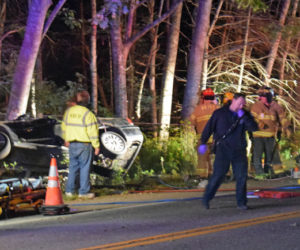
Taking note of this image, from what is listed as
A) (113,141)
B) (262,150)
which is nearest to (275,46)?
(262,150)

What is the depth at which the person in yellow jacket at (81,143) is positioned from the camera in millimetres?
11547

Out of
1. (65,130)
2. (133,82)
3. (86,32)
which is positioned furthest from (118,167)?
(86,32)

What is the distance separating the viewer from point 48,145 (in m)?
12.7

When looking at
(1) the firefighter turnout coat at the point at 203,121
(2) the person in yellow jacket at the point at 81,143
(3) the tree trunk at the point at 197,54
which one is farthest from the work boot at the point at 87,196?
(3) the tree trunk at the point at 197,54

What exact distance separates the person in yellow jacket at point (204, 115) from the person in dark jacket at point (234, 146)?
4.08m

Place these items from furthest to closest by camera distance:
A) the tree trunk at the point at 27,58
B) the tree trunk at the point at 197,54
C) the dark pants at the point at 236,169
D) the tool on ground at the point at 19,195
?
1. the tree trunk at the point at 197,54
2. the tree trunk at the point at 27,58
3. the tool on ground at the point at 19,195
4. the dark pants at the point at 236,169

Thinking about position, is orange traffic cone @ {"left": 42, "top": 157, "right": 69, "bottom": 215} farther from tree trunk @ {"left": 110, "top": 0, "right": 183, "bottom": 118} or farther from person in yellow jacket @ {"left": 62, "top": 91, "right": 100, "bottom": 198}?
tree trunk @ {"left": 110, "top": 0, "right": 183, "bottom": 118}

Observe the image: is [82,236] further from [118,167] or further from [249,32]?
[249,32]

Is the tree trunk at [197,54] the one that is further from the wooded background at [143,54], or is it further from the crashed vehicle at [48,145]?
the crashed vehicle at [48,145]

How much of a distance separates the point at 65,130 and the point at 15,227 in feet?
10.6

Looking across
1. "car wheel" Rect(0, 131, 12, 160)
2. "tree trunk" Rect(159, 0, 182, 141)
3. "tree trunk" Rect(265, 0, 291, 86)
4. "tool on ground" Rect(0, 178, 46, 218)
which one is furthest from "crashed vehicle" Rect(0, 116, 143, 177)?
Answer: "tree trunk" Rect(265, 0, 291, 86)

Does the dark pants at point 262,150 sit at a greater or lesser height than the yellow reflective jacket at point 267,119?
lesser

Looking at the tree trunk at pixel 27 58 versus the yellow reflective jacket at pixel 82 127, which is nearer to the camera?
the yellow reflective jacket at pixel 82 127

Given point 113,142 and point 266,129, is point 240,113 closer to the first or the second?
point 113,142
